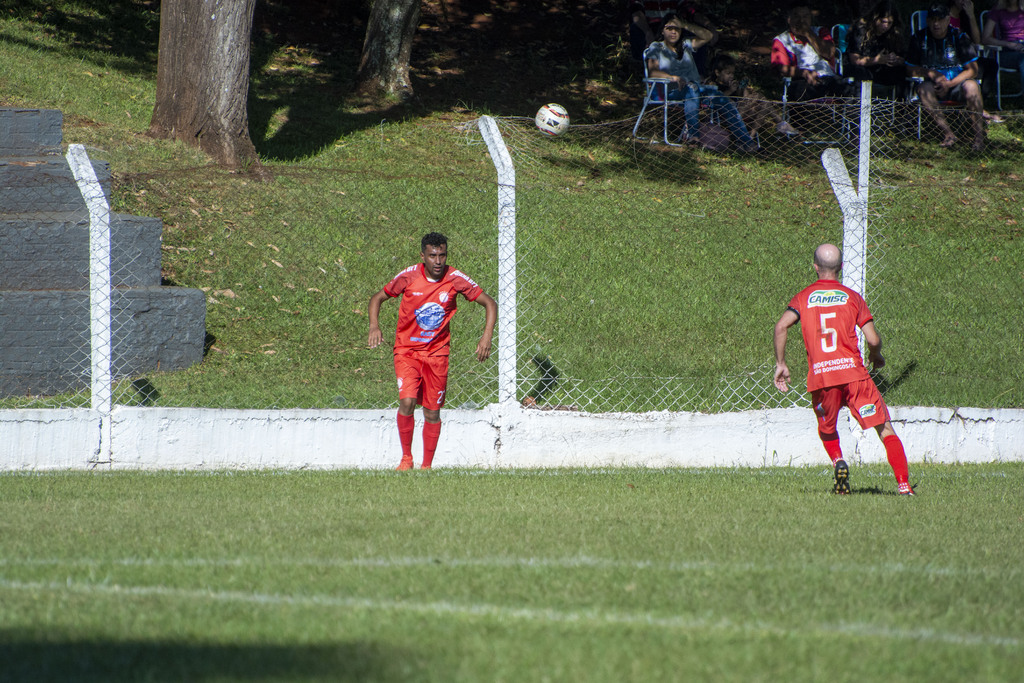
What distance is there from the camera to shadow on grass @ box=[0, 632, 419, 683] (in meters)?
2.66

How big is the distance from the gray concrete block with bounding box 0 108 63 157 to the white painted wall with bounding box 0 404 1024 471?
4.83m

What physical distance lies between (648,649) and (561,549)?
1.33 m

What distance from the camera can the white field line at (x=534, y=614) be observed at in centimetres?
304

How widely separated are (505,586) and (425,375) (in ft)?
12.7

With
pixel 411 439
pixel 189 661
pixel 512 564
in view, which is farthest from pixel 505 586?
pixel 411 439

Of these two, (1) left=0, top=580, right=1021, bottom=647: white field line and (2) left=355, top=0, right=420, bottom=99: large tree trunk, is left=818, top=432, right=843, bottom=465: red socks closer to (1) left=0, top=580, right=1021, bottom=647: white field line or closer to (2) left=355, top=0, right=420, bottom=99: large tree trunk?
(1) left=0, top=580, right=1021, bottom=647: white field line

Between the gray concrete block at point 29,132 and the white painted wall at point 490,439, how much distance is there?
483cm

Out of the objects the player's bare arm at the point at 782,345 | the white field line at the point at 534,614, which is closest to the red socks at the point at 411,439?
the player's bare arm at the point at 782,345

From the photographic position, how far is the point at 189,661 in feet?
9.05

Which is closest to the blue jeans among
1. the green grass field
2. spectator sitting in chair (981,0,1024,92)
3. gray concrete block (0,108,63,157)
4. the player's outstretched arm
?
spectator sitting in chair (981,0,1024,92)

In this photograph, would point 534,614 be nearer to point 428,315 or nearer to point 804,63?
point 428,315

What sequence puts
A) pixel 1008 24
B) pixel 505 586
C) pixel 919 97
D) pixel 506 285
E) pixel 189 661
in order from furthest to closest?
pixel 1008 24
pixel 919 97
pixel 506 285
pixel 505 586
pixel 189 661

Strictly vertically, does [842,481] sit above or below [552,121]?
below

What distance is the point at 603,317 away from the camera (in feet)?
32.5
